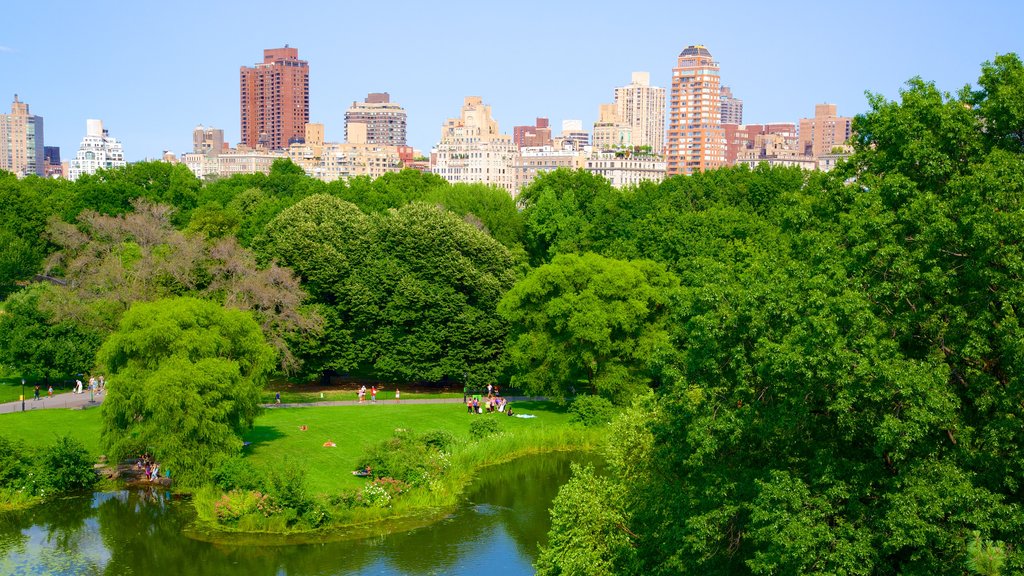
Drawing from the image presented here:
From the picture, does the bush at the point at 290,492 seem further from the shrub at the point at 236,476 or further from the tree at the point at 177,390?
the tree at the point at 177,390

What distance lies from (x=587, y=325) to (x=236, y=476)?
19820mm

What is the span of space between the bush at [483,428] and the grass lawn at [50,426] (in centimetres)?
1570

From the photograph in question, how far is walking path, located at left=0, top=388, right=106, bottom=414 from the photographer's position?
1887 inches

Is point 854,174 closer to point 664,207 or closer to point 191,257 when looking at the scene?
point 191,257

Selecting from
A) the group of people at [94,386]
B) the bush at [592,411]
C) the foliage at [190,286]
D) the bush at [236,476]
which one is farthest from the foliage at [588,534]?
the group of people at [94,386]

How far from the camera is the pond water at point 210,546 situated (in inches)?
1217

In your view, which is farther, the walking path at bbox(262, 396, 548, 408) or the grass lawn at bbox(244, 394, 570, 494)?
the walking path at bbox(262, 396, 548, 408)

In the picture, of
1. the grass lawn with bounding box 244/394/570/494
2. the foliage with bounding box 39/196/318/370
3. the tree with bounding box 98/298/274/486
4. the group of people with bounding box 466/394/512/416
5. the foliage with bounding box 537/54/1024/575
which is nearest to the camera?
the foliage with bounding box 537/54/1024/575

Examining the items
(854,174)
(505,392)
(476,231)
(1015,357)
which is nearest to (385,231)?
(476,231)

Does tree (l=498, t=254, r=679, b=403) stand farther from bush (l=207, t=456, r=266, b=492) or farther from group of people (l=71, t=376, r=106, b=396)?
group of people (l=71, t=376, r=106, b=396)

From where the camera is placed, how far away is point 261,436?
43969 mm

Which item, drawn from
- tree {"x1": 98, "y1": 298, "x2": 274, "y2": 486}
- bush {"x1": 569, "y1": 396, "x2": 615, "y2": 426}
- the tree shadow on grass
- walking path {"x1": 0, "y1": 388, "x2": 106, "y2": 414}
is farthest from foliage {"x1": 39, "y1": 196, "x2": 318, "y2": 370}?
bush {"x1": 569, "y1": 396, "x2": 615, "y2": 426}

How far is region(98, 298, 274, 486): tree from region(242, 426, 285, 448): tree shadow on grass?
2.96 metres

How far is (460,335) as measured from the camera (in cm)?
5428
